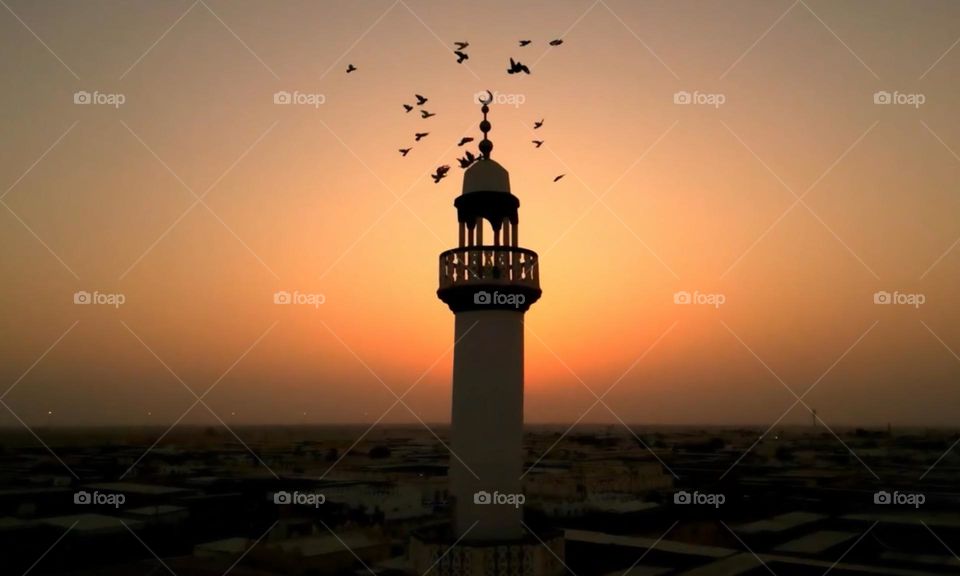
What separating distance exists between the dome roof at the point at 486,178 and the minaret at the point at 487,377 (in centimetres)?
10

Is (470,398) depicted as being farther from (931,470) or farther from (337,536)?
(931,470)

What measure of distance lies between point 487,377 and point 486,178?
3.65 m

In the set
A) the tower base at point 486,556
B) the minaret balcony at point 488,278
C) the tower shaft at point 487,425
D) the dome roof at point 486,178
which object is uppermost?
the dome roof at point 486,178

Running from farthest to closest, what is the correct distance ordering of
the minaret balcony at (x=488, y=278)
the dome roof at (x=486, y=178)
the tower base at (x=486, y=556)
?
the dome roof at (x=486, y=178) < the minaret balcony at (x=488, y=278) < the tower base at (x=486, y=556)

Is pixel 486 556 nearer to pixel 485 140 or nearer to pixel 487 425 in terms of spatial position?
pixel 487 425

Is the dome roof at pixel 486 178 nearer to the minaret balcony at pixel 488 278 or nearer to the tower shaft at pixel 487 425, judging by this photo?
the minaret balcony at pixel 488 278

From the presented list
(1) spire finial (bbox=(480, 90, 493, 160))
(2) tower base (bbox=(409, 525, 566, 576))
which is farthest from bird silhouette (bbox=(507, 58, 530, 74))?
(2) tower base (bbox=(409, 525, 566, 576))

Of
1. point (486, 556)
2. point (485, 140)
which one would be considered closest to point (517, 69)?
point (485, 140)

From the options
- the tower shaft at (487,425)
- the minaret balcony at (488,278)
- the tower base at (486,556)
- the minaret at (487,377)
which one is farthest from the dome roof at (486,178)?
the tower base at (486,556)

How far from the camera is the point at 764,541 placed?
2706cm

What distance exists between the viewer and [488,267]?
37.3 feet

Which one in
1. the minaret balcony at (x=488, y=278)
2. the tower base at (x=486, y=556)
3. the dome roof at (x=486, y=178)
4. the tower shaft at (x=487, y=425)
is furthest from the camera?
the dome roof at (x=486, y=178)

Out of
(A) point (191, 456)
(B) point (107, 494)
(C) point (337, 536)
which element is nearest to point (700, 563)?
(C) point (337, 536)

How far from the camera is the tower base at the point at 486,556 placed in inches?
408
